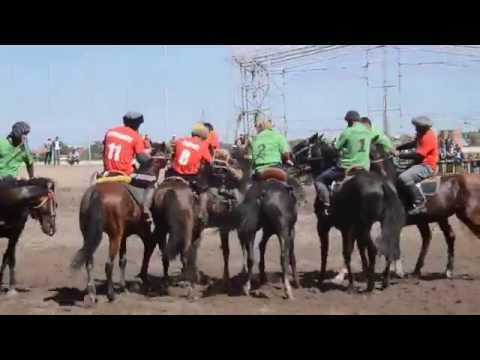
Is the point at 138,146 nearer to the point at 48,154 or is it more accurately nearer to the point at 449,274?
the point at 449,274

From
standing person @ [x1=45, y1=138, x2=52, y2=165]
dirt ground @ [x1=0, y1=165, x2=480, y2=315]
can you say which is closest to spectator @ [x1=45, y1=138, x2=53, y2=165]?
standing person @ [x1=45, y1=138, x2=52, y2=165]

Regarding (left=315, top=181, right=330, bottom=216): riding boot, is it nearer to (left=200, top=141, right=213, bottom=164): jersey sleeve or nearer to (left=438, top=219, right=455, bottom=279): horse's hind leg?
(left=200, top=141, right=213, bottom=164): jersey sleeve

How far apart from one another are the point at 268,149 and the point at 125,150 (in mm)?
2369

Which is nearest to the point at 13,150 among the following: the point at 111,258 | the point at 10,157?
the point at 10,157

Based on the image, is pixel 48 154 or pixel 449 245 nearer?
pixel 449 245

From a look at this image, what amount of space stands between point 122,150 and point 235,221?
2.18 meters

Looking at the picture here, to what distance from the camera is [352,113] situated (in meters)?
11.1

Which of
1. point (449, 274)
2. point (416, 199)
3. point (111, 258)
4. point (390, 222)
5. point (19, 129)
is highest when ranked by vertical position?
point (19, 129)

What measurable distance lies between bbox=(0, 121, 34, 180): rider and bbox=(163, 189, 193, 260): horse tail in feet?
9.44

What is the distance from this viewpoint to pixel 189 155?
10.9 metres

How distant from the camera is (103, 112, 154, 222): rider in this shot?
10.4 m

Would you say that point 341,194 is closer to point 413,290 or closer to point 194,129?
point 413,290
